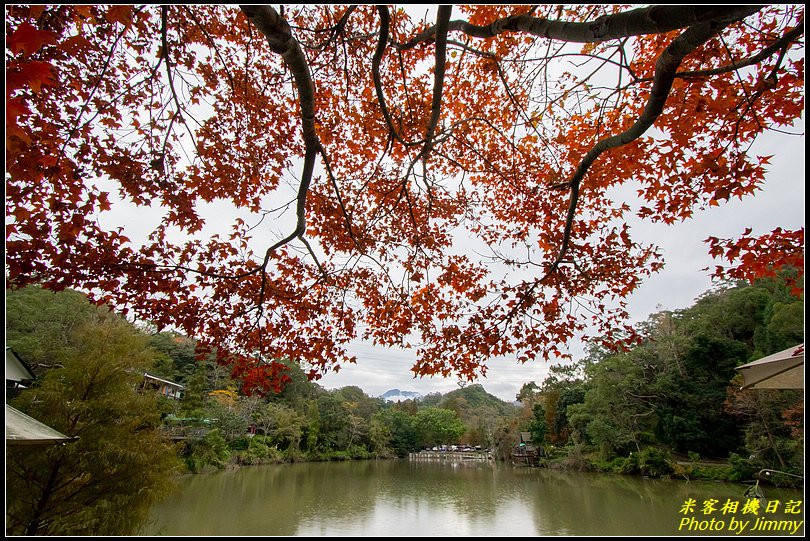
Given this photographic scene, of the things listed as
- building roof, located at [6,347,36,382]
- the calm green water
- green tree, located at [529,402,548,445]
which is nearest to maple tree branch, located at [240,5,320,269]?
building roof, located at [6,347,36,382]

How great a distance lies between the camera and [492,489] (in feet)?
45.4

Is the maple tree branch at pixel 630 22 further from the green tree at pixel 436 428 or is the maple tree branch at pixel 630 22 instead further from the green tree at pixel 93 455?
the green tree at pixel 436 428

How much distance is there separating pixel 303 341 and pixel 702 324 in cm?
1837

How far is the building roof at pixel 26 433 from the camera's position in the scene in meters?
3.21

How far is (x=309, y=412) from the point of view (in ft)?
77.1

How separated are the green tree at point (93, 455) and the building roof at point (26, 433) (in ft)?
4.74

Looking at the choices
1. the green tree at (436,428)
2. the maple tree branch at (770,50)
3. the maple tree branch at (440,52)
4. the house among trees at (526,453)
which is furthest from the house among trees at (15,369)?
the green tree at (436,428)

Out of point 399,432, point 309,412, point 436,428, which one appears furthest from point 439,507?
point 436,428

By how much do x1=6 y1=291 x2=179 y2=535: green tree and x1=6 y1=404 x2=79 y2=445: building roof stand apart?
144 centimetres

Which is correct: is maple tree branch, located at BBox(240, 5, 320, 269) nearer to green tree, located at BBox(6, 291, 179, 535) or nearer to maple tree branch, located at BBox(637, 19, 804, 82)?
maple tree branch, located at BBox(637, 19, 804, 82)

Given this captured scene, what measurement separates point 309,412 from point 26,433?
21.5m

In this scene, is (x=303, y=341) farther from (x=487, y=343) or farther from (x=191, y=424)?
(x=191, y=424)

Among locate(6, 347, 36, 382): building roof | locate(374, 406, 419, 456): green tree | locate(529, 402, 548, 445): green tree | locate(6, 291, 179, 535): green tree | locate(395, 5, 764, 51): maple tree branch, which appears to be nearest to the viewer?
locate(395, 5, 764, 51): maple tree branch

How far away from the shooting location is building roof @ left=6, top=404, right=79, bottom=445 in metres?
3.21
